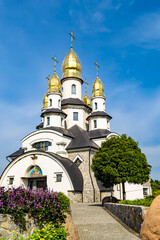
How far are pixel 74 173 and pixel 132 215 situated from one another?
16.3 meters

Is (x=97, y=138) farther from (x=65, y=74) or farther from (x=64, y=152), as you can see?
(x=65, y=74)

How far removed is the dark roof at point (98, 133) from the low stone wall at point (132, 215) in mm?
18539

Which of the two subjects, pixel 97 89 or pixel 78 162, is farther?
pixel 97 89

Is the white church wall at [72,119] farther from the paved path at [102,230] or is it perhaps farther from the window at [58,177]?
the paved path at [102,230]

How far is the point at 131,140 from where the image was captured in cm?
2084

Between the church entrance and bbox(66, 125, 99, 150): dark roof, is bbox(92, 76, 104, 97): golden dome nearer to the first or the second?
bbox(66, 125, 99, 150): dark roof

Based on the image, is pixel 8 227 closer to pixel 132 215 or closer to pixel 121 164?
pixel 132 215

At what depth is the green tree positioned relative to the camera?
61.4 ft

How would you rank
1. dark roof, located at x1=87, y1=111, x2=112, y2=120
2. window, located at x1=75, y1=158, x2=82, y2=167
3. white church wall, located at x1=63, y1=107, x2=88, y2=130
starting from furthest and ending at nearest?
white church wall, located at x1=63, y1=107, x2=88, y2=130 → dark roof, located at x1=87, y1=111, x2=112, y2=120 → window, located at x1=75, y1=158, x2=82, y2=167

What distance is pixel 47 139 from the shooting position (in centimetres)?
2925

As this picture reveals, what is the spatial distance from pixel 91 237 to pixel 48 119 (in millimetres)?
24475

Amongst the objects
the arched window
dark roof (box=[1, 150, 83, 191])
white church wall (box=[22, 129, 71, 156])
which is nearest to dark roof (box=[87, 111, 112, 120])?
white church wall (box=[22, 129, 71, 156])

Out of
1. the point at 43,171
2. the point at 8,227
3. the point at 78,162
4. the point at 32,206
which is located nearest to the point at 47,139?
the point at 43,171

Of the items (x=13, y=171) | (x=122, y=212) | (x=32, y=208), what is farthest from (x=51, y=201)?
(x=13, y=171)
